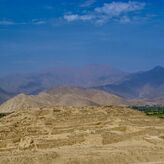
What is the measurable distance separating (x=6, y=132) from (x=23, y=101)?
83645mm

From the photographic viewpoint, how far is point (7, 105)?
130 m

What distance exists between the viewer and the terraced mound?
28825 millimetres

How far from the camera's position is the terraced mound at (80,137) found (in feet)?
94.6

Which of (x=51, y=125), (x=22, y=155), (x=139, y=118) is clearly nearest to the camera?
(x=22, y=155)

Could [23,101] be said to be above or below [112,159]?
above

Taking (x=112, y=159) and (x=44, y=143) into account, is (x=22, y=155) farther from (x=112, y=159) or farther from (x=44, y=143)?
(x=44, y=143)

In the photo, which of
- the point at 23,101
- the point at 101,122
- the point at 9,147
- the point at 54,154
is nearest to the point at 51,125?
the point at 101,122

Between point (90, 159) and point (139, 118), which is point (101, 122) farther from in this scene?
point (90, 159)

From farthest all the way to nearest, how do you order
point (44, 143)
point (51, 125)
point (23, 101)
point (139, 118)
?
point (23, 101), point (139, 118), point (51, 125), point (44, 143)

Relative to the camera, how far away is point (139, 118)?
52.8 m

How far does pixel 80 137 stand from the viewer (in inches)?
1550

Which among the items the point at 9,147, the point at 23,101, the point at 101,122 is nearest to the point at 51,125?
the point at 101,122

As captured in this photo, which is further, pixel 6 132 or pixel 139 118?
pixel 139 118

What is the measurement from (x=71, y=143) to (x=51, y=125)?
10696mm
